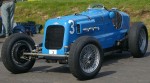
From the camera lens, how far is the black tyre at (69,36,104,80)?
8.24 metres

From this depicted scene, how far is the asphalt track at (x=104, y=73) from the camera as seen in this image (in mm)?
→ 8513

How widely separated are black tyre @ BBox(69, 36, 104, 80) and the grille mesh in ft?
2.63

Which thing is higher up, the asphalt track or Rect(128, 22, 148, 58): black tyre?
Rect(128, 22, 148, 58): black tyre

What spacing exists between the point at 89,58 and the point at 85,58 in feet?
0.45

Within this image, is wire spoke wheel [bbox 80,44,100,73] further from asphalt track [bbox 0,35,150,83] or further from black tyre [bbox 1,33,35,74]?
black tyre [bbox 1,33,35,74]

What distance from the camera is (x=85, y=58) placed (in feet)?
28.5

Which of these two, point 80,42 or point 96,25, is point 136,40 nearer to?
point 96,25

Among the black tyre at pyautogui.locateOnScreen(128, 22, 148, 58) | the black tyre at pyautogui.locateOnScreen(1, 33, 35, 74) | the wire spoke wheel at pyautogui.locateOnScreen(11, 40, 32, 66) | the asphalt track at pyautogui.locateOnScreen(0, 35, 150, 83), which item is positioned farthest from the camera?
the black tyre at pyautogui.locateOnScreen(128, 22, 148, 58)

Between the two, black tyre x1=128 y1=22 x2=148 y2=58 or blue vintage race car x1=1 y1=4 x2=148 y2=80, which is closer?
blue vintage race car x1=1 y1=4 x2=148 y2=80

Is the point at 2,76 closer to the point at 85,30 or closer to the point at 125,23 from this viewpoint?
the point at 85,30

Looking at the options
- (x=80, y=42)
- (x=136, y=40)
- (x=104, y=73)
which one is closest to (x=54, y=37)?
(x=80, y=42)

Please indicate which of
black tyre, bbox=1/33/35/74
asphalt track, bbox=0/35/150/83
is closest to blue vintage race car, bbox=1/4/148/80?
black tyre, bbox=1/33/35/74

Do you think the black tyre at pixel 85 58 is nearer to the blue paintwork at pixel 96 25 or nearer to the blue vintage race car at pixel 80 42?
the blue vintage race car at pixel 80 42

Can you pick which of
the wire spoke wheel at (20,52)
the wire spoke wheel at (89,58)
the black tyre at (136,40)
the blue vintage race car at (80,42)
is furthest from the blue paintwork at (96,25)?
the wire spoke wheel at (89,58)
